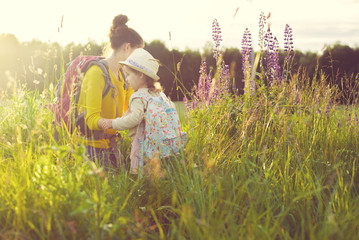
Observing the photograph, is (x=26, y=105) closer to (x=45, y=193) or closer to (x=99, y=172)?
(x=45, y=193)

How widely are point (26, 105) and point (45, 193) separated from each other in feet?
11.5

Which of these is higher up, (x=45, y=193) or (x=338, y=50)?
(x=338, y=50)

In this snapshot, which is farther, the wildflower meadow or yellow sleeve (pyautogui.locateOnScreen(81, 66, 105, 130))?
yellow sleeve (pyautogui.locateOnScreen(81, 66, 105, 130))

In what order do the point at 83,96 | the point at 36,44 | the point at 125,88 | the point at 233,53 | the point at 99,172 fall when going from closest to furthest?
1. the point at 99,172
2. the point at 83,96
3. the point at 125,88
4. the point at 233,53
5. the point at 36,44

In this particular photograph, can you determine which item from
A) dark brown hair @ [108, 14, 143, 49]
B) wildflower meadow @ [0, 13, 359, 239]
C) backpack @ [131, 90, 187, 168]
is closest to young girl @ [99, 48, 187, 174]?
backpack @ [131, 90, 187, 168]

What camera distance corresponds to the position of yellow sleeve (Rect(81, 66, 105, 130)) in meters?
3.12

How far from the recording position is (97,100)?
3182 millimetres

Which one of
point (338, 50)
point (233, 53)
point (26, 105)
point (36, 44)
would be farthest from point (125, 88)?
point (36, 44)

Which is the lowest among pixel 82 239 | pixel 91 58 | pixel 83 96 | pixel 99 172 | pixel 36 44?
pixel 82 239

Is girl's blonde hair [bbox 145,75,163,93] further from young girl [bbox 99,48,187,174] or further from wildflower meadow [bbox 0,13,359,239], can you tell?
wildflower meadow [bbox 0,13,359,239]

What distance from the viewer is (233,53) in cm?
855

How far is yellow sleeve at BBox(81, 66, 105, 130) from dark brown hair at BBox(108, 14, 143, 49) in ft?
1.23

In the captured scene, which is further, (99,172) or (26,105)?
(26,105)

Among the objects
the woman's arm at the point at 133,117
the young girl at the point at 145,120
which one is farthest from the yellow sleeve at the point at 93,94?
the woman's arm at the point at 133,117
